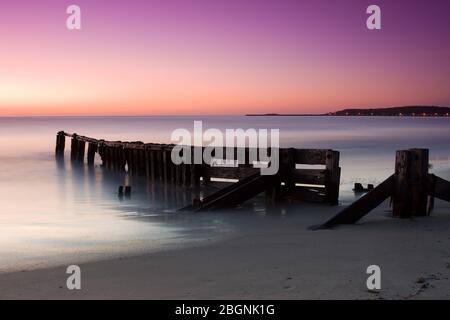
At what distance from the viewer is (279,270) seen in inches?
241

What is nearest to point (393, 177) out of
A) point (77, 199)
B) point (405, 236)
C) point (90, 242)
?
point (405, 236)

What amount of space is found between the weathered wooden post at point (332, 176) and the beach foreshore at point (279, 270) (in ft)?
11.7

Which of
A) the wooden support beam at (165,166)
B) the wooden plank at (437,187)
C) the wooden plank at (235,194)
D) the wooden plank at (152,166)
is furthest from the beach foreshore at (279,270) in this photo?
the wooden plank at (152,166)

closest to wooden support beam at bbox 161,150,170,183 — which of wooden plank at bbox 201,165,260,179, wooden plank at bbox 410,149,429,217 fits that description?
wooden plank at bbox 201,165,260,179

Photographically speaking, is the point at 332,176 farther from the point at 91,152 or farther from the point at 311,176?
the point at 91,152

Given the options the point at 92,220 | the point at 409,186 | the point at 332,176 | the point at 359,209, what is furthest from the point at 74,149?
the point at 409,186

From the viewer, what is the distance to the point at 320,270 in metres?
6.00

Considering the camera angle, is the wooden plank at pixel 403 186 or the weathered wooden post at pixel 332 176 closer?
the wooden plank at pixel 403 186

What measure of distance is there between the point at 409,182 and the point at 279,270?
4.38m

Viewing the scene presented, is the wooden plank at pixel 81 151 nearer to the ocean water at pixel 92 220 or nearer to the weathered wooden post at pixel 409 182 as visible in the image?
the ocean water at pixel 92 220

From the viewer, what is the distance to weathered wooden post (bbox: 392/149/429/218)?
9.59m

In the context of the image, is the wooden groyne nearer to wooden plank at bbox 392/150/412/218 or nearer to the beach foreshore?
wooden plank at bbox 392/150/412/218

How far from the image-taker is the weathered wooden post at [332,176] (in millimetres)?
12406
